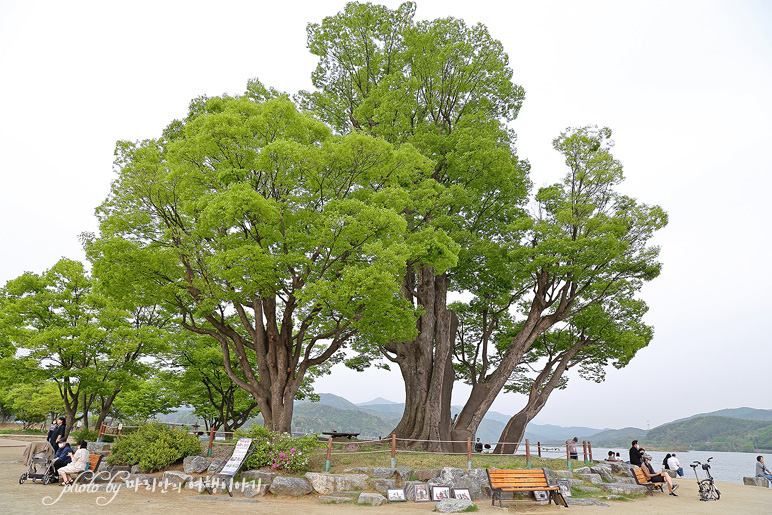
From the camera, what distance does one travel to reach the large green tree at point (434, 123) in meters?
18.3

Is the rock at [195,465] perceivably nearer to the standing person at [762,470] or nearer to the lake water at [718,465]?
the lake water at [718,465]

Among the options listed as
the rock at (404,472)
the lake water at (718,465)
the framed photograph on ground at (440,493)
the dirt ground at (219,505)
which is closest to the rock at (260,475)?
the dirt ground at (219,505)

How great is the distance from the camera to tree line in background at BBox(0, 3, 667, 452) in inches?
512

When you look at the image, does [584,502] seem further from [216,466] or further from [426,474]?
[216,466]

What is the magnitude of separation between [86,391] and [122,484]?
1013 centimetres

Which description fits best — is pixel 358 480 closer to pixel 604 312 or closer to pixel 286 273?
pixel 286 273

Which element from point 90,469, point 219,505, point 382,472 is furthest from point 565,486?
point 90,469

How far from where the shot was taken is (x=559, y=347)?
22.6 m

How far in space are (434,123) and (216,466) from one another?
15.9 meters

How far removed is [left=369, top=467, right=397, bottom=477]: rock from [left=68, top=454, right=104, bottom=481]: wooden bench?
717cm

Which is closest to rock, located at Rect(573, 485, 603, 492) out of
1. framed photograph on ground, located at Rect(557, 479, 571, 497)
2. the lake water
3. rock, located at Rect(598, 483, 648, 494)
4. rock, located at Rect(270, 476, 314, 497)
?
rock, located at Rect(598, 483, 648, 494)

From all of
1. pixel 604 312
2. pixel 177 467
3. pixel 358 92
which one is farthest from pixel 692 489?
pixel 358 92

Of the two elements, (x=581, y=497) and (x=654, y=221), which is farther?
(x=654, y=221)

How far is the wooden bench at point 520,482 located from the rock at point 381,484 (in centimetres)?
247
